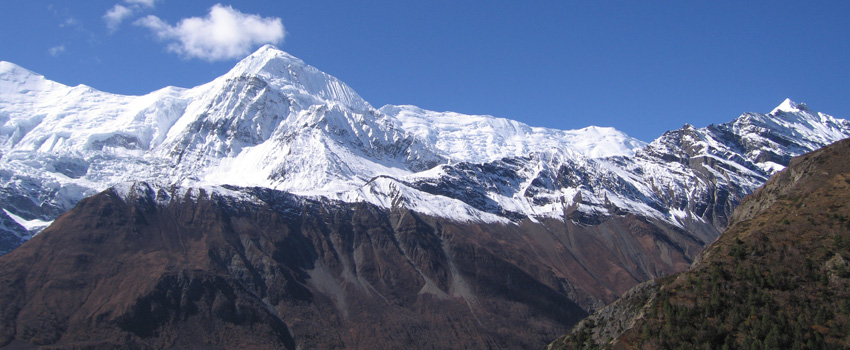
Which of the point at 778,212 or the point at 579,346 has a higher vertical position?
the point at 778,212

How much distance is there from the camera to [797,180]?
163m

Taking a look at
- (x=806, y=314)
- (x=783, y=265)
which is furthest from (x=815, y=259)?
(x=806, y=314)

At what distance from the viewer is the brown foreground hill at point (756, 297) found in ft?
346

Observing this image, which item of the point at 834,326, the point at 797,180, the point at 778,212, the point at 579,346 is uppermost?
the point at 797,180

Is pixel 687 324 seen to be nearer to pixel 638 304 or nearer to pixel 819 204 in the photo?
pixel 638 304

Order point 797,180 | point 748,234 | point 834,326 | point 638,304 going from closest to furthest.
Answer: point 834,326, point 638,304, point 748,234, point 797,180

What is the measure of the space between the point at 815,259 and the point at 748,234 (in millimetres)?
16963

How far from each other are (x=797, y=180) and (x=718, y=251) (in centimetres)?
4678

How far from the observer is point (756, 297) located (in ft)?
368

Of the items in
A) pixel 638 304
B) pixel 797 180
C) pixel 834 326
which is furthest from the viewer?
pixel 797 180

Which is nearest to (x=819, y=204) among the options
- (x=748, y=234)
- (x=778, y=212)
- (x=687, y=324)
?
(x=778, y=212)

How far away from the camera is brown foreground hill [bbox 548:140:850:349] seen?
105562mm

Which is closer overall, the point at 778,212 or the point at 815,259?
the point at 815,259

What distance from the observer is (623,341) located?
112875 millimetres
